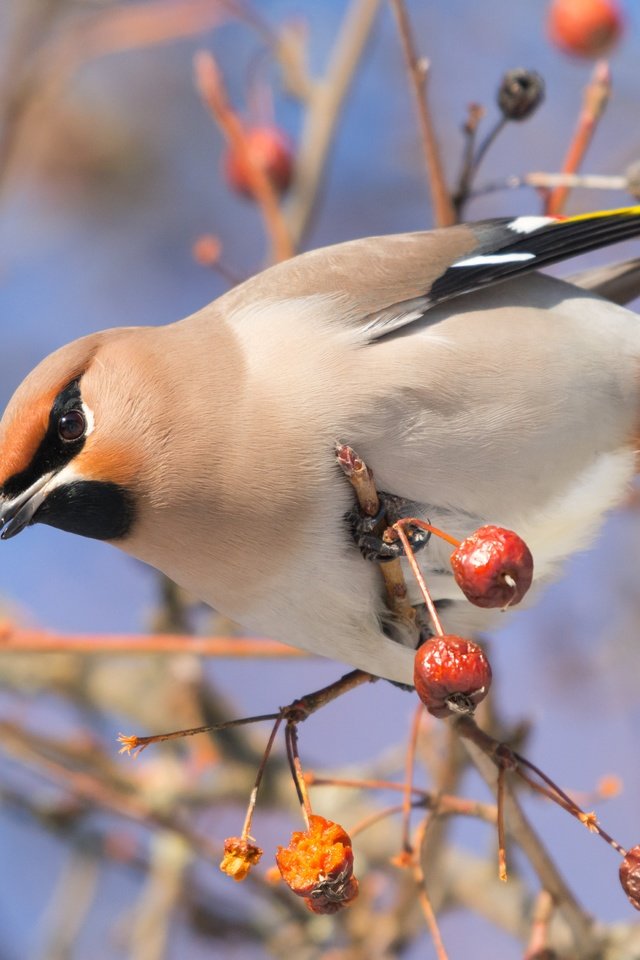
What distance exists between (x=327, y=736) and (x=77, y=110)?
372 cm

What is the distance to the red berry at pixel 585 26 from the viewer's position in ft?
13.7

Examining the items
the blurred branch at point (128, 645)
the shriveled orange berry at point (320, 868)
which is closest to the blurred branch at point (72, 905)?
the blurred branch at point (128, 645)

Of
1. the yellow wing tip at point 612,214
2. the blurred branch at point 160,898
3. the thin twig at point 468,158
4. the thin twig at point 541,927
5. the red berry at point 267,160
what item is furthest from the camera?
the red berry at point 267,160

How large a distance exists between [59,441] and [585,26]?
2.52m

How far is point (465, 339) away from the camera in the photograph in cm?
294

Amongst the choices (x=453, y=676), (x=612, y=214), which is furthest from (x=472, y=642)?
(x=612, y=214)

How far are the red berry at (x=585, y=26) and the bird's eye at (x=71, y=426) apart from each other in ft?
7.92

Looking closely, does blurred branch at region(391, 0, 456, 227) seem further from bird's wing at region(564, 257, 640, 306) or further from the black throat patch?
the black throat patch

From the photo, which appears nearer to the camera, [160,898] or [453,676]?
[453,676]

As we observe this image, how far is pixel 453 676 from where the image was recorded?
2062 millimetres

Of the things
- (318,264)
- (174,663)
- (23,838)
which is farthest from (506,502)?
(23,838)

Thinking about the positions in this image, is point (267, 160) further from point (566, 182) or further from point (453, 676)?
point (453, 676)

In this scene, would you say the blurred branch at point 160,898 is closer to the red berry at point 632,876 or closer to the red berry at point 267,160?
the red berry at point 632,876

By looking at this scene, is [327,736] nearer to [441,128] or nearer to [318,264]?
[441,128]
